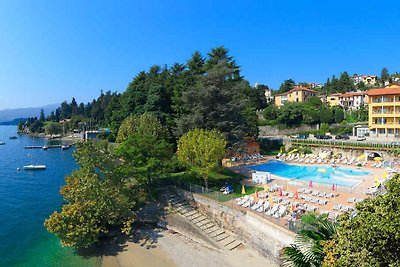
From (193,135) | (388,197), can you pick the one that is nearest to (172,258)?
(193,135)

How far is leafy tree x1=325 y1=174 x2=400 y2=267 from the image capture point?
6281 millimetres

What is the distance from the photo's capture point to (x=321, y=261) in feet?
25.3

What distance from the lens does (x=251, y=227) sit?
20406mm

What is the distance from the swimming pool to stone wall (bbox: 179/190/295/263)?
13.3 m

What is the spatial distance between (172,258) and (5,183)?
3480cm

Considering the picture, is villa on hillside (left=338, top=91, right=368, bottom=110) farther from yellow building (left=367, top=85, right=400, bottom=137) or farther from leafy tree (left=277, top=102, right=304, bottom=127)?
yellow building (left=367, top=85, right=400, bottom=137)

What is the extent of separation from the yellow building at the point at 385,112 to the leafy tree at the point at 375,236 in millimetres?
50237

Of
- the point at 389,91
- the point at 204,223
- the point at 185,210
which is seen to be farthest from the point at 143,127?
the point at 389,91

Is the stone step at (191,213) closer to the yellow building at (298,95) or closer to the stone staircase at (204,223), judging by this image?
A: the stone staircase at (204,223)

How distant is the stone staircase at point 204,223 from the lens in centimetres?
2088

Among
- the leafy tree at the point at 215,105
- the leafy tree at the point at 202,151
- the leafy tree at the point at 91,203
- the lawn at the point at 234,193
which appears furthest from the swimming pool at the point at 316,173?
the leafy tree at the point at 91,203

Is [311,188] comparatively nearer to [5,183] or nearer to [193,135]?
[193,135]

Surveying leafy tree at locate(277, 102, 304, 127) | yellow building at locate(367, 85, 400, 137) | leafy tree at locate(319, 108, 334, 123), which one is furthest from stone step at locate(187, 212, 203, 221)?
leafy tree at locate(319, 108, 334, 123)

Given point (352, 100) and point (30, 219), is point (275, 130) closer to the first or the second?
point (352, 100)
